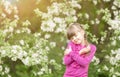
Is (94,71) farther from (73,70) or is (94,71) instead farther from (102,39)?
(73,70)

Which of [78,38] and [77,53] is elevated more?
[78,38]

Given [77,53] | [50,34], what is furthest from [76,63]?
[50,34]

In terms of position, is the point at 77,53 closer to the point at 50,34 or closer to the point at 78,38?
the point at 78,38

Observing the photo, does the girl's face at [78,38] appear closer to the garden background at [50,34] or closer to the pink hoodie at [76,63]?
the pink hoodie at [76,63]

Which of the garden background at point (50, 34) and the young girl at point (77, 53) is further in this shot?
the garden background at point (50, 34)

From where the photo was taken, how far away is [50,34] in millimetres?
9578

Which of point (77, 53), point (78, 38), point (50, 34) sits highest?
point (50, 34)

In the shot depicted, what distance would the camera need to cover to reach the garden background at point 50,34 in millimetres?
9070

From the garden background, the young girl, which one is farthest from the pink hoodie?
the garden background

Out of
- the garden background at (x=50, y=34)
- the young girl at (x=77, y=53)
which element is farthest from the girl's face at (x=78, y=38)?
the garden background at (x=50, y=34)

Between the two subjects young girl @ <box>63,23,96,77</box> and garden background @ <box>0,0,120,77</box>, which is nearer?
young girl @ <box>63,23,96,77</box>

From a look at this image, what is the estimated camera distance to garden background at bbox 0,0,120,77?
9.07 m

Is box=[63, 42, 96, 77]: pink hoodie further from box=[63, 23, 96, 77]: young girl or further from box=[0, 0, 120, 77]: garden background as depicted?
box=[0, 0, 120, 77]: garden background

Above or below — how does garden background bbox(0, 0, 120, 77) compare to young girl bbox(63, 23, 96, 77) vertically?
above
